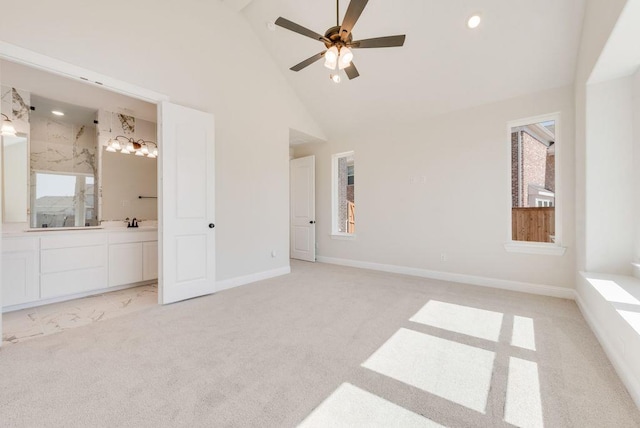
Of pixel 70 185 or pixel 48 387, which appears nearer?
pixel 48 387

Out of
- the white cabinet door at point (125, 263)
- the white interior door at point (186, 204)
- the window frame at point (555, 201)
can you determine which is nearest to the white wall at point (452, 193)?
the window frame at point (555, 201)

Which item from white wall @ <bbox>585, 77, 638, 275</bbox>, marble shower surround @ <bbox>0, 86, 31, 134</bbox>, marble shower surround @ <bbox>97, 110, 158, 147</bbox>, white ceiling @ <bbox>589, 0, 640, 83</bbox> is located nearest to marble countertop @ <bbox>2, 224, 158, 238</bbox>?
marble shower surround @ <bbox>0, 86, 31, 134</bbox>

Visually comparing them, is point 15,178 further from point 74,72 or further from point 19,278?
point 74,72

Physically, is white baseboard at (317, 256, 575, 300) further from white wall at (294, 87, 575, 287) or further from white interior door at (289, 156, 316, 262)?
white interior door at (289, 156, 316, 262)

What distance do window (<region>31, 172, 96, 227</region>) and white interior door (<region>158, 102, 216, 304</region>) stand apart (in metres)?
1.82

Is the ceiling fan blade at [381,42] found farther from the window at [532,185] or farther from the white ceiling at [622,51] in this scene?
the window at [532,185]

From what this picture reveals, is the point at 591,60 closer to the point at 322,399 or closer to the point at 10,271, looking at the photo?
the point at 322,399

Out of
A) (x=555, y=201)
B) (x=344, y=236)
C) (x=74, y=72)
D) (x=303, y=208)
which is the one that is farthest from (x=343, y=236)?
(x=74, y=72)

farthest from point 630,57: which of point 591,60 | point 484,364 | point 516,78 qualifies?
point 484,364

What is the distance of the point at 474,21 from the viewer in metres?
2.99

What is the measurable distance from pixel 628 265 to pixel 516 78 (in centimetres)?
246

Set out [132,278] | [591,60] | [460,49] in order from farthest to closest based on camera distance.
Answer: [132,278] < [460,49] < [591,60]

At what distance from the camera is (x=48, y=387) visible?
1.65 meters

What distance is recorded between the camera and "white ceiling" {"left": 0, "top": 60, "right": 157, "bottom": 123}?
9.66ft
